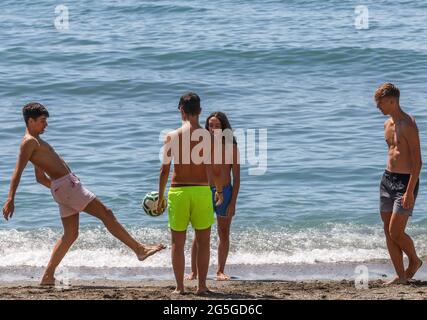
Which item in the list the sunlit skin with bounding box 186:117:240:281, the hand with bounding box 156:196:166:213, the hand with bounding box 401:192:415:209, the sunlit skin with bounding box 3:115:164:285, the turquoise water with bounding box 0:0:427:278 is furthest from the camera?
the turquoise water with bounding box 0:0:427:278

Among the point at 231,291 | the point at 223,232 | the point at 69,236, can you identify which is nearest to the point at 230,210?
the point at 223,232

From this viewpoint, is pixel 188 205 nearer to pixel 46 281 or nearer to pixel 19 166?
pixel 19 166

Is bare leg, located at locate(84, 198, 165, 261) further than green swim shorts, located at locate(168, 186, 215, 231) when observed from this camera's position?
Yes

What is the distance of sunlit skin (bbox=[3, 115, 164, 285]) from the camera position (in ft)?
27.9

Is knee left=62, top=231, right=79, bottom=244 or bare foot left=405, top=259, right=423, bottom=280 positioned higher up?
knee left=62, top=231, right=79, bottom=244

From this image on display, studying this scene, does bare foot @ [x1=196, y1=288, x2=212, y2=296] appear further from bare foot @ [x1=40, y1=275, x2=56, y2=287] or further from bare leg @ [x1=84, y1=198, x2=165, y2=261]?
bare foot @ [x1=40, y1=275, x2=56, y2=287]

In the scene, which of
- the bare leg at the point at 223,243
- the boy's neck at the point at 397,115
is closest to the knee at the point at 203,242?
the bare leg at the point at 223,243

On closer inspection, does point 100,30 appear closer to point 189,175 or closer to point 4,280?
point 4,280

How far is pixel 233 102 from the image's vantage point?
1762 cm

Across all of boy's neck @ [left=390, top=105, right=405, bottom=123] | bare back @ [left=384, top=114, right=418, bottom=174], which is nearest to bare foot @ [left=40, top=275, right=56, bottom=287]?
bare back @ [left=384, top=114, right=418, bottom=174]

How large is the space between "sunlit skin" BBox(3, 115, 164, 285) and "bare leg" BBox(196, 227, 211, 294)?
66cm

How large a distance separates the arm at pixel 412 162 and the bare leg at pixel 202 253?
1663 mm

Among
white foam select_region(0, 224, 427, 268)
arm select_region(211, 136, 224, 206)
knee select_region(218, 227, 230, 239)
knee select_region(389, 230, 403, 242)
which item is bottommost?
white foam select_region(0, 224, 427, 268)

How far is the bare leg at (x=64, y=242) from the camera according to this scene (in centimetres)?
884
